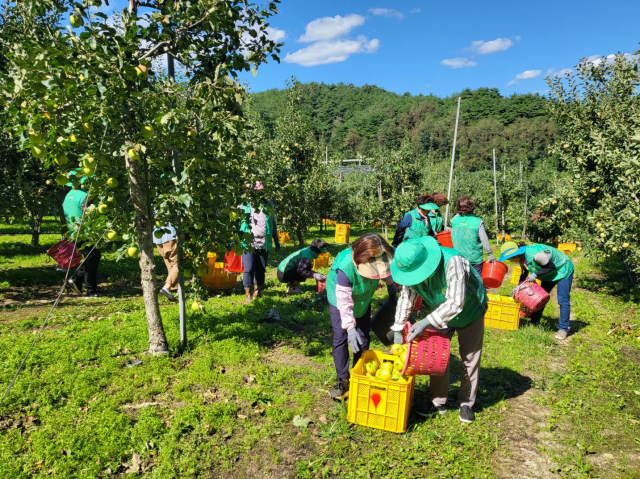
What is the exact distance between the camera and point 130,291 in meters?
8.18

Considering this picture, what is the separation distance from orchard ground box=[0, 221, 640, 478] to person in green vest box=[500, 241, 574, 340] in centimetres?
57

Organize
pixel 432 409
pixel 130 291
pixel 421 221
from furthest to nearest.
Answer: pixel 130 291
pixel 421 221
pixel 432 409

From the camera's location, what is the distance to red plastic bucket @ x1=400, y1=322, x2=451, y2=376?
3408mm

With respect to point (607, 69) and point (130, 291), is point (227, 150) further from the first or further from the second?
point (607, 69)

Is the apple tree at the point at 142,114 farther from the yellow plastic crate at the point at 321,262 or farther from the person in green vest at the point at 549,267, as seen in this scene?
the yellow plastic crate at the point at 321,262

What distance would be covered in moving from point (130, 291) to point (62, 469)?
5551 millimetres

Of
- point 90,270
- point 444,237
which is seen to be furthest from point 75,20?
point 444,237

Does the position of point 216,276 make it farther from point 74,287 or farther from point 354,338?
point 354,338

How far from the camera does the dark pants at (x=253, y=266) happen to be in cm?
719

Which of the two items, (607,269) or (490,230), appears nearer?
(607,269)

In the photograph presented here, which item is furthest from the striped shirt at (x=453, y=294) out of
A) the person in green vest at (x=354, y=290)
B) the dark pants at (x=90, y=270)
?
the dark pants at (x=90, y=270)

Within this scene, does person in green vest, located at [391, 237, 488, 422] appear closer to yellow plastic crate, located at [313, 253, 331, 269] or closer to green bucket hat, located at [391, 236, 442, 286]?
green bucket hat, located at [391, 236, 442, 286]

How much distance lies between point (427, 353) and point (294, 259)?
11.9ft

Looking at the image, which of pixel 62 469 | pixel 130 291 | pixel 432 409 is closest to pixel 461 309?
pixel 432 409
